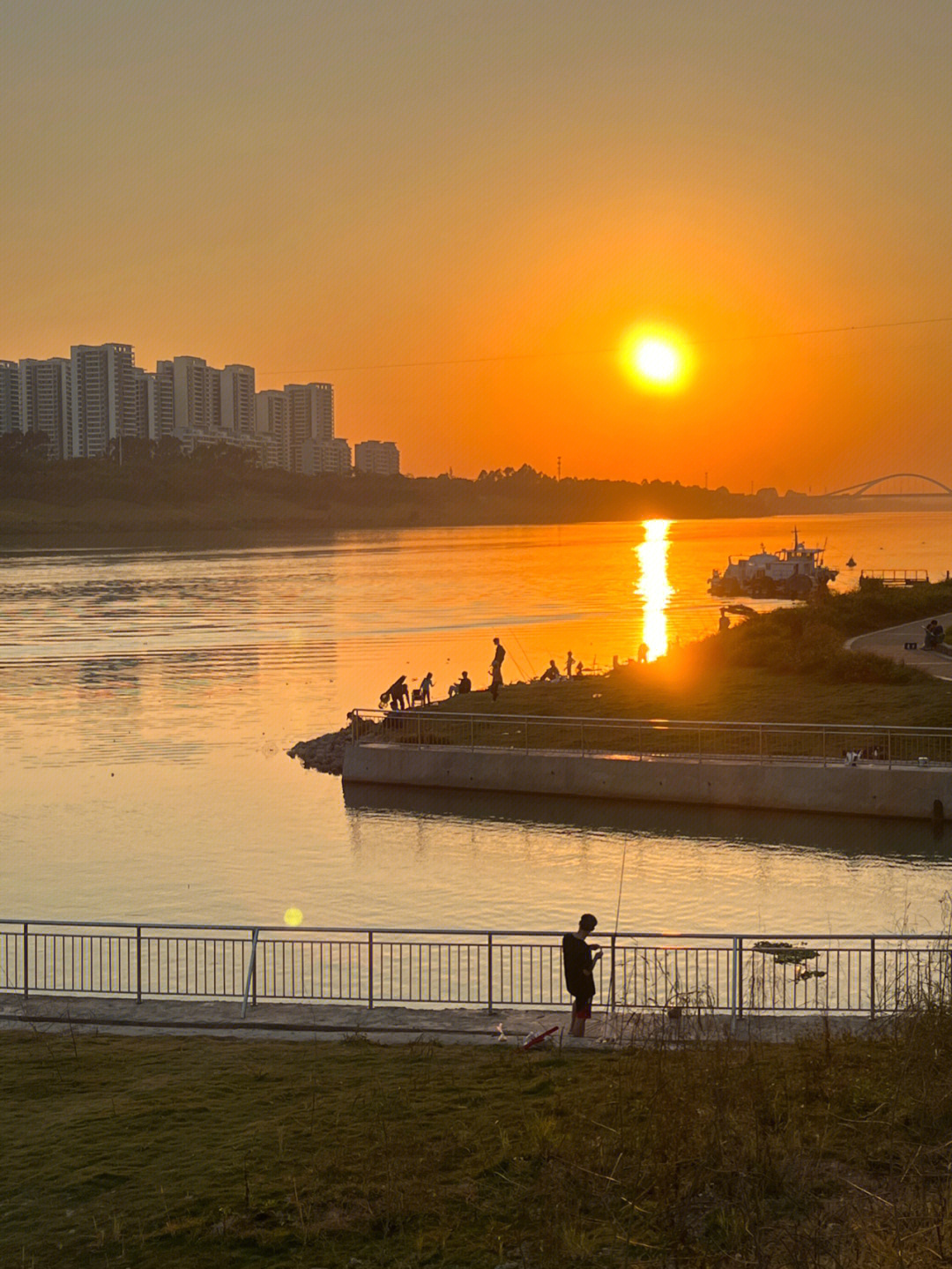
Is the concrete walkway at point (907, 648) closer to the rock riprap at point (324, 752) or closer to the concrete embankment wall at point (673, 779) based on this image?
the concrete embankment wall at point (673, 779)

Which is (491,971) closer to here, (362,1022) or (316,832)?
(362,1022)

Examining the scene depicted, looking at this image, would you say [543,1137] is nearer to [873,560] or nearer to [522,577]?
[522,577]

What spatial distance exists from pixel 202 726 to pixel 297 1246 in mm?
43570

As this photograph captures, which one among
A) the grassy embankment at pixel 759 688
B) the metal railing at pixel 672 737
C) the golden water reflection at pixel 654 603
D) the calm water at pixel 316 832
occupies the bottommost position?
the calm water at pixel 316 832

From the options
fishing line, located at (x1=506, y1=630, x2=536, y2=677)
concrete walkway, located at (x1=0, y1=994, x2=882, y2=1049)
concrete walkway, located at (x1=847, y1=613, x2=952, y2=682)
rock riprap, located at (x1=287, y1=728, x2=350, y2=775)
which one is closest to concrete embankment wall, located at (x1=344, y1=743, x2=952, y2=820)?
rock riprap, located at (x1=287, y1=728, x2=350, y2=775)

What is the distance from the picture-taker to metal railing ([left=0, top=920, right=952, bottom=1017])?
607 inches

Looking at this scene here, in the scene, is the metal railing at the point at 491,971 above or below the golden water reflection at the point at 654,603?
below

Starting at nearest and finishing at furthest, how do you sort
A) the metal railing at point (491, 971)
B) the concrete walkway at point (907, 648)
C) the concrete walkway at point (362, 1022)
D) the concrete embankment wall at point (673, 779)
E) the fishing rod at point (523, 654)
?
the concrete walkway at point (362, 1022) → the metal railing at point (491, 971) → the concrete embankment wall at point (673, 779) → the concrete walkway at point (907, 648) → the fishing rod at point (523, 654)

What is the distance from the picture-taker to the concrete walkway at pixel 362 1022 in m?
14.3

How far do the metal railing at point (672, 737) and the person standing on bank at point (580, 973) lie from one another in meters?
20.3

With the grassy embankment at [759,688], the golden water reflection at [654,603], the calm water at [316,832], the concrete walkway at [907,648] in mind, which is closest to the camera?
the calm water at [316,832]

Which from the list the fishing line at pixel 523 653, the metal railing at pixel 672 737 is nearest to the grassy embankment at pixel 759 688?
the metal railing at pixel 672 737

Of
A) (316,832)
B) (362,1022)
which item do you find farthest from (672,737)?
(362,1022)

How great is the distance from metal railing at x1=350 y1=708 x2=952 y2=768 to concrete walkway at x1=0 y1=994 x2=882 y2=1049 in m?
19.4
